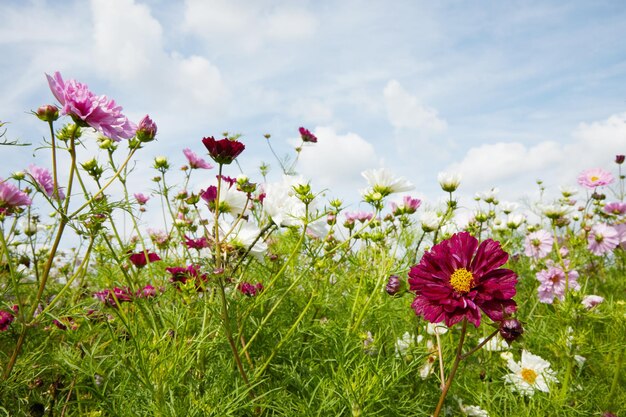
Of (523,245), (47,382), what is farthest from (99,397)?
(523,245)

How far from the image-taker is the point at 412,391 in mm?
1461

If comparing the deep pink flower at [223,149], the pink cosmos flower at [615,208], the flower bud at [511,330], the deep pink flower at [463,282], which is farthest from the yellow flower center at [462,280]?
the pink cosmos flower at [615,208]

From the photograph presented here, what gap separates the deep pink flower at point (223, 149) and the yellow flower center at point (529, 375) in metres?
1.18

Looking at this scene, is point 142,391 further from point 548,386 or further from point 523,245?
point 523,245

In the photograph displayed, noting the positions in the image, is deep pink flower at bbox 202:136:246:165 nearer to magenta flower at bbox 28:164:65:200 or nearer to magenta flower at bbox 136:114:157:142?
magenta flower at bbox 136:114:157:142

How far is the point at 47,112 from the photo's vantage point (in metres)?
1.21

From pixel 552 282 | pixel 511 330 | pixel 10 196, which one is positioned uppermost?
pixel 10 196

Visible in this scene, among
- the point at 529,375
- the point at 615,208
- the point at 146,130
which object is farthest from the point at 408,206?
→ the point at 615,208

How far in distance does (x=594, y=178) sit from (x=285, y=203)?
2.76m

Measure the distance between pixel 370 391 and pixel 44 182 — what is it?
1226 mm

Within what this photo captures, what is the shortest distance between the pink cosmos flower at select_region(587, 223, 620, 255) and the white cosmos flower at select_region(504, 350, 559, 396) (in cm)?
172

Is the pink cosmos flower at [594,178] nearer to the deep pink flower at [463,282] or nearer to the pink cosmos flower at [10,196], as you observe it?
the deep pink flower at [463,282]

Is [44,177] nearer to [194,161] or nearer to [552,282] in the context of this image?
[194,161]

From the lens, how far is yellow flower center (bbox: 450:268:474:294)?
962mm
